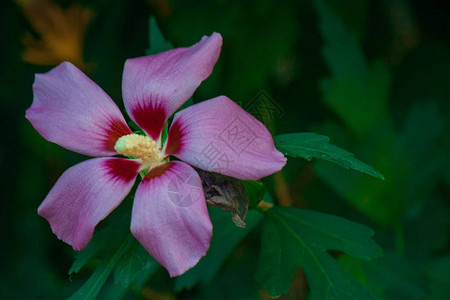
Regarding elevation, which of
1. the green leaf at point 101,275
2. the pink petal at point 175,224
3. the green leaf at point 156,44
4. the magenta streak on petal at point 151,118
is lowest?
the green leaf at point 101,275

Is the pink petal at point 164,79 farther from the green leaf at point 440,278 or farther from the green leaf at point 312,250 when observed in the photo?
the green leaf at point 440,278

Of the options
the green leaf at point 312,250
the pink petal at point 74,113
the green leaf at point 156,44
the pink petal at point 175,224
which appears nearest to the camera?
the pink petal at point 175,224

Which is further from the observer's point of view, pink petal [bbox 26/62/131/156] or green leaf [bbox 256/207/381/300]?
green leaf [bbox 256/207/381/300]

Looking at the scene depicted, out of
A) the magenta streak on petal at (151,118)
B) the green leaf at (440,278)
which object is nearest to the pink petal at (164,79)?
the magenta streak on petal at (151,118)

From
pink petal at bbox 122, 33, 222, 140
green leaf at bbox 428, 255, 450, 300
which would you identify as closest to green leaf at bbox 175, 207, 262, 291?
pink petal at bbox 122, 33, 222, 140

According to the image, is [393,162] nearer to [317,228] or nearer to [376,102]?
[376,102]

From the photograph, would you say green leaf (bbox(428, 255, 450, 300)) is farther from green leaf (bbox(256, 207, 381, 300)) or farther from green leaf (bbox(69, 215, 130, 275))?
green leaf (bbox(69, 215, 130, 275))
